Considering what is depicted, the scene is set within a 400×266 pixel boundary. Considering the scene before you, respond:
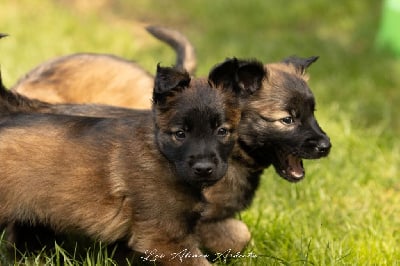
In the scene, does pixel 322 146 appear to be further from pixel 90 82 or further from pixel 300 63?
pixel 90 82

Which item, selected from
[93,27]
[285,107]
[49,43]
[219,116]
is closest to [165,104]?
[219,116]

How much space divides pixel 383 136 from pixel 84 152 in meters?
4.00

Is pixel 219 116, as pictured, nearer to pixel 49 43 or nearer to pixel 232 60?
pixel 232 60

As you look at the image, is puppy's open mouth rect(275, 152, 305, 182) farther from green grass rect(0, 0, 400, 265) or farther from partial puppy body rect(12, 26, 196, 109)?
partial puppy body rect(12, 26, 196, 109)

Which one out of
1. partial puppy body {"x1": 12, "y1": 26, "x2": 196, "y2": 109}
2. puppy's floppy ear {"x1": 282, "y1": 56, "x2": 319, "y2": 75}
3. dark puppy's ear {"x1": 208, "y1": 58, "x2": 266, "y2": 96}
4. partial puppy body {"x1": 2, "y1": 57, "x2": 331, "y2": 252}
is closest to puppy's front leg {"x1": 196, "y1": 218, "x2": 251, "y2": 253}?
partial puppy body {"x1": 2, "y1": 57, "x2": 331, "y2": 252}

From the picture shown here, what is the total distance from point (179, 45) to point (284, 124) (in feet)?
5.71

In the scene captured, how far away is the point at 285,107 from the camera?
4.62m

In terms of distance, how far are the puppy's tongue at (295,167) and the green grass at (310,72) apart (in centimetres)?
43

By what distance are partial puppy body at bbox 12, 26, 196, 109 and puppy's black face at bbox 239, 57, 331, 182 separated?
1.21 m

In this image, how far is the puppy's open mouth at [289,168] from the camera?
4762 millimetres

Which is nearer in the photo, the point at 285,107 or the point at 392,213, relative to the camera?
the point at 285,107

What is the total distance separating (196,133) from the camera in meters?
3.95

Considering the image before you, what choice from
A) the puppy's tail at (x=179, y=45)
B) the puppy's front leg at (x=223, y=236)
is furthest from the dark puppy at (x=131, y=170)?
the puppy's tail at (x=179, y=45)

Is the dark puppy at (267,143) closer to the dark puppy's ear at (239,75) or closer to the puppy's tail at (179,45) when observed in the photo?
the dark puppy's ear at (239,75)
